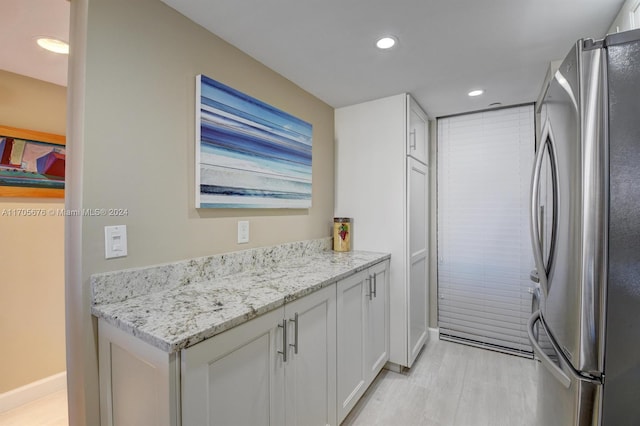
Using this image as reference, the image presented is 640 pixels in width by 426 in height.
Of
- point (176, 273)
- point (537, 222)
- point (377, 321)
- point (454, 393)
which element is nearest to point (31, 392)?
point (176, 273)

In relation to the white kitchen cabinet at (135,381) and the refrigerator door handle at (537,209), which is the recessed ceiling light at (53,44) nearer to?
the white kitchen cabinet at (135,381)

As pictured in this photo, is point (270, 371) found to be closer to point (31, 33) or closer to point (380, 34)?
point (380, 34)

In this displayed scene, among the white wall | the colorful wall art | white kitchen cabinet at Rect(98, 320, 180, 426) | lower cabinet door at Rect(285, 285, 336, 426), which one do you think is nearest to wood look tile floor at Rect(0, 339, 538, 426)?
lower cabinet door at Rect(285, 285, 336, 426)

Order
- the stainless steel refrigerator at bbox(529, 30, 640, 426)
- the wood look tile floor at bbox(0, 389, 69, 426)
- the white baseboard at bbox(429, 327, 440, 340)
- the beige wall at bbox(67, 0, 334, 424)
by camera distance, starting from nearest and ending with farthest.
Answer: the stainless steel refrigerator at bbox(529, 30, 640, 426), the beige wall at bbox(67, 0, 334, 424), the wood look tile floor at bbox(0, 389, 69, 426), the white baseboard at bbox(429, 327, 440, 340)

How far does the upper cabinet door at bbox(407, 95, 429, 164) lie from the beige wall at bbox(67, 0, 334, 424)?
1.31 metres

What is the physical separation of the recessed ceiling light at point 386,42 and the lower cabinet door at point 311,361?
4.36ft

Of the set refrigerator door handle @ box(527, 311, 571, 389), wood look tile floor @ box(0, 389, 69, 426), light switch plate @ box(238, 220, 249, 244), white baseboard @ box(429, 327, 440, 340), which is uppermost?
light switch plate @ box(238, 220, 249, 244)

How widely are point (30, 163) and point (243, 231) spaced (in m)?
1.55

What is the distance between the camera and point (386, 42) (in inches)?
62.1

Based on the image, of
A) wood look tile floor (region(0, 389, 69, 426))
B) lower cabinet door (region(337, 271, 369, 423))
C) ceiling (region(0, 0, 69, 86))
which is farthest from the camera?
wood look tile floor (region(0, 389, 69, 426))

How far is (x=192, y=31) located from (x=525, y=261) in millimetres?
2884

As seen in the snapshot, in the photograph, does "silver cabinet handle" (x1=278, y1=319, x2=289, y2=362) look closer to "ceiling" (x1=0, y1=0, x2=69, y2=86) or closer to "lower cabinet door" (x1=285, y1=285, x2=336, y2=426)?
"lower cabinet door" (x1=285, y1=285, x2=336, y2=426)

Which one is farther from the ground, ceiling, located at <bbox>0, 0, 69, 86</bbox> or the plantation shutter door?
ceiling, located at <bbox>0, 0, 69, 86</bbox>

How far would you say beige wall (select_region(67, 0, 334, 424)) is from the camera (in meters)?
1.08
